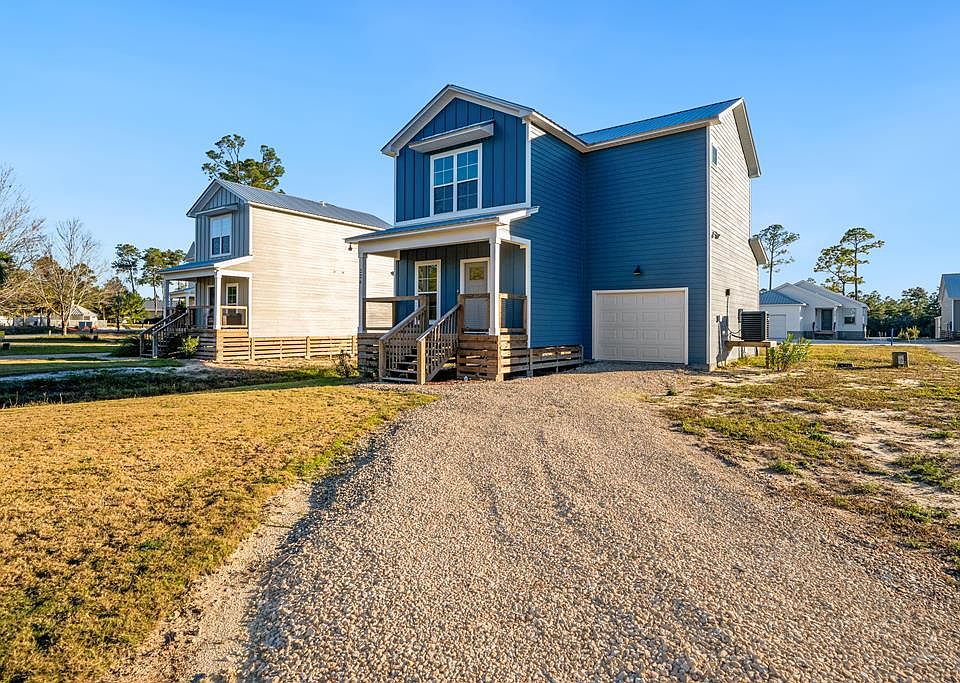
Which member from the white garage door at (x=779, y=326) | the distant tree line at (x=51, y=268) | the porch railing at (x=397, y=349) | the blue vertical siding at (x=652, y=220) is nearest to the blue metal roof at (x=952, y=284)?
the white garage door at (x=779, y=326)

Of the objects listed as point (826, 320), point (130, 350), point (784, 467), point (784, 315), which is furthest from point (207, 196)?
point (826, 320)

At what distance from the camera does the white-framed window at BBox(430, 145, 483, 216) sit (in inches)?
577

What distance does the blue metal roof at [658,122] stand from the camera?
1473 cm

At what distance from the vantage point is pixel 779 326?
41844 millimetres

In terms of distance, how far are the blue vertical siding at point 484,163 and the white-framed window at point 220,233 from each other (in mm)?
11116

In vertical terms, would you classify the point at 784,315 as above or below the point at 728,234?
below

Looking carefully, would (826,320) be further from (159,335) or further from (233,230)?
(159,335)

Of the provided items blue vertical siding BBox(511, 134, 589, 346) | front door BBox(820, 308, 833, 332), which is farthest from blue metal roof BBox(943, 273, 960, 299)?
blue vertical siding BBox(511, 134, 589, 346)

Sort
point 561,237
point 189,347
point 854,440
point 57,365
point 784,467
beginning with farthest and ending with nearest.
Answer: point 189,347 < point 57,365 < point 561,237 < point 854,440 < point 784,467

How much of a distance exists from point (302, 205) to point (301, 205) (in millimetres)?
83

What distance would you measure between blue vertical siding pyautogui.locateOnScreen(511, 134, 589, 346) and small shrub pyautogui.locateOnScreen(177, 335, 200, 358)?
50.1ft

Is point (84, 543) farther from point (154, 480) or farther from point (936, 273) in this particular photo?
point (936, 273)

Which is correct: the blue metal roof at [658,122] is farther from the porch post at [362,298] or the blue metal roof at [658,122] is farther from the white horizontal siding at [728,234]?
the porch post at [362,298]

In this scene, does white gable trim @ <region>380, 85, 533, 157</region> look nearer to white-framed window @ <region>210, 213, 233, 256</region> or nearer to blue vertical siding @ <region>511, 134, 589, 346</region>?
blue vertical siding @ <region>511, 134, 589, 346</region>
